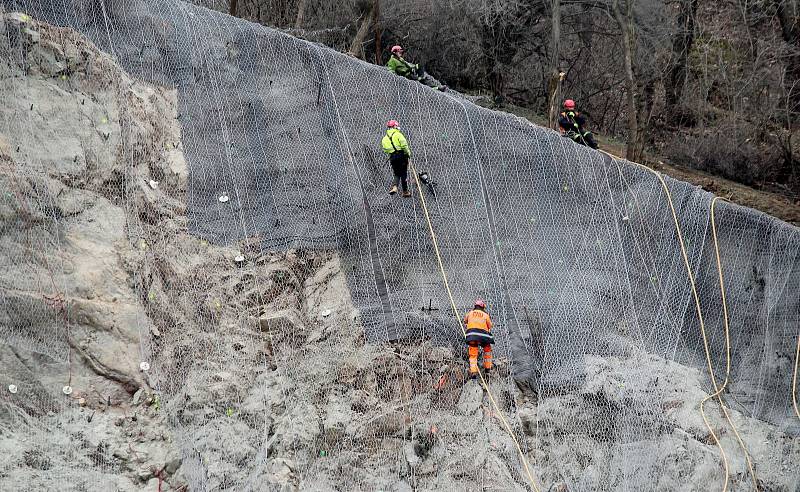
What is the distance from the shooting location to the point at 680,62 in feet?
61.8

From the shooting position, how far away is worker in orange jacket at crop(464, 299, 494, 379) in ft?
32.7

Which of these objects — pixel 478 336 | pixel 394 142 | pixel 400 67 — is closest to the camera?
pixel 478 336

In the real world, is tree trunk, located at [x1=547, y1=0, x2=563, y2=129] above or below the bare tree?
below

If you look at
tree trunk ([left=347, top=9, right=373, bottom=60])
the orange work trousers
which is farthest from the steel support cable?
tree trunk ([left=347, top=9, right=373, bottom=60])

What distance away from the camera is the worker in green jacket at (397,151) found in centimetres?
1109

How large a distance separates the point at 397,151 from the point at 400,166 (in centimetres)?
23

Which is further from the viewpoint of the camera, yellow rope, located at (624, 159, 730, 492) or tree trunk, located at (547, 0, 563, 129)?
tree trunk, located at (547, 0, 563, 129)

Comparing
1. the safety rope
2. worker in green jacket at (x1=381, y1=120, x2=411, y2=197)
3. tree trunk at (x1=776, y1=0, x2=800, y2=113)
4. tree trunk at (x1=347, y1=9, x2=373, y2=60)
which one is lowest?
the safety rope

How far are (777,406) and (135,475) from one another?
808 centimetres

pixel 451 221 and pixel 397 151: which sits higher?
pixel 397 151

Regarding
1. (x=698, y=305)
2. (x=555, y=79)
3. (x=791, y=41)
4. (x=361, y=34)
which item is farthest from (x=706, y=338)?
(x=361, y=34)

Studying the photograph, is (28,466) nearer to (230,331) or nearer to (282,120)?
(230,331)

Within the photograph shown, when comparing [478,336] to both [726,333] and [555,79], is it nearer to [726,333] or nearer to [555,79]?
[726,333]

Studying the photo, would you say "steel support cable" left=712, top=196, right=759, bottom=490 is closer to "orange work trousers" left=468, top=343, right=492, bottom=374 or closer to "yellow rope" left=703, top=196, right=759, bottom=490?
"yellow rope" left=703, top=196, right=759, bottom=490
